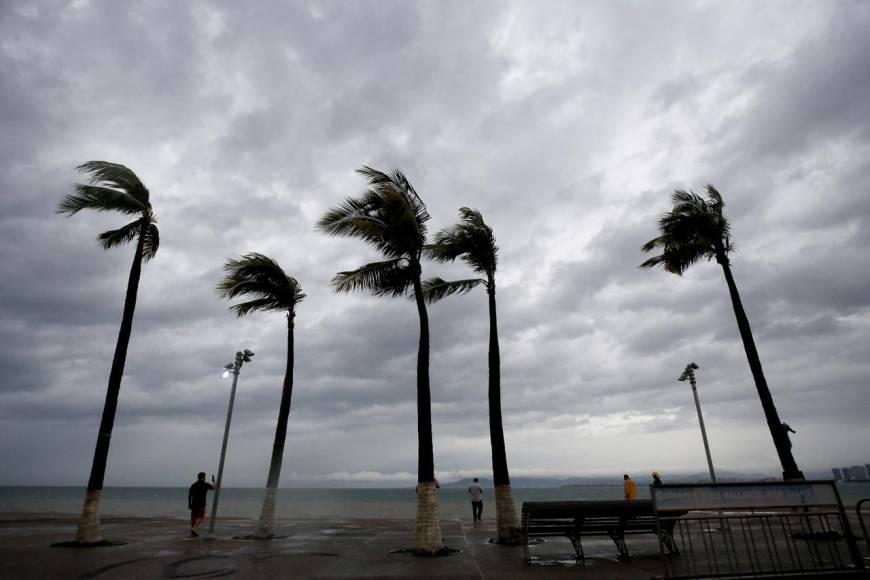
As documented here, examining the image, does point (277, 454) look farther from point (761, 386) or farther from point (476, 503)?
point (761, 386)

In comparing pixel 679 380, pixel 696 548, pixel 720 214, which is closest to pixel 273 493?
pixel 696 548

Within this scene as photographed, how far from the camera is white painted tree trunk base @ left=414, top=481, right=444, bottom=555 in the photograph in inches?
385

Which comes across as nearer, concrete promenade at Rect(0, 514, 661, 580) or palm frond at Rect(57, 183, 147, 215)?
concrete promenade at Rect(0, 514, 661, 580)

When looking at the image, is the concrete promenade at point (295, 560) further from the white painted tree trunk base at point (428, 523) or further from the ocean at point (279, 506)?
the ocean at point (279, 506)

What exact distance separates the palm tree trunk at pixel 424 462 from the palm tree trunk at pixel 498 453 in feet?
5.30

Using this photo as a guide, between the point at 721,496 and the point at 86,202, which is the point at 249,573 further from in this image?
the point at 86,202

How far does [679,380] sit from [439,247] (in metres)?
14.6

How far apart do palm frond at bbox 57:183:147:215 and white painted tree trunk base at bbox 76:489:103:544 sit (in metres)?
7.73

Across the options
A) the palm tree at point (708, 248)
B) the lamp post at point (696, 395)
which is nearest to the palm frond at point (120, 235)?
the palm tree at point (708, 248)

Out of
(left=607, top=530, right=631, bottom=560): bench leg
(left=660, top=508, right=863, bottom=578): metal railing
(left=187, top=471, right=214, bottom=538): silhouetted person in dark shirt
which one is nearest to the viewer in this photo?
(left=660, top=508, right=863, bottom=578): metal railing

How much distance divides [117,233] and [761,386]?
1933cm

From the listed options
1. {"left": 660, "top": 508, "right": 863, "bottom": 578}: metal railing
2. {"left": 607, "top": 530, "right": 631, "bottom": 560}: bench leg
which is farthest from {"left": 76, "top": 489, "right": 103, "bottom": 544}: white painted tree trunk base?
{"left": 660, "top": 508, "right": 863, "bottom": 578}: metal railing

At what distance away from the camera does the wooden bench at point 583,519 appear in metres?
8.31

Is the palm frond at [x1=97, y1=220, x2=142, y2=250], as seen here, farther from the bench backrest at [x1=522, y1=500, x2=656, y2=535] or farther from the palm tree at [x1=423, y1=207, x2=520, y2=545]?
the bench backrest at [x1=522, y1=500, x2=656, y2=535]
